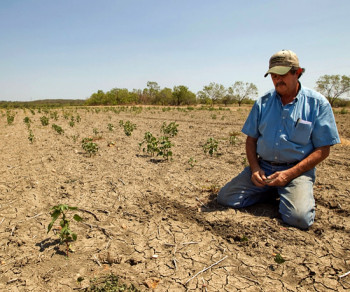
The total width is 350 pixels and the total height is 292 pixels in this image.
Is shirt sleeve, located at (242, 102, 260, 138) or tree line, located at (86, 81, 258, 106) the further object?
tree line, located at (86, 81, 258, 106)

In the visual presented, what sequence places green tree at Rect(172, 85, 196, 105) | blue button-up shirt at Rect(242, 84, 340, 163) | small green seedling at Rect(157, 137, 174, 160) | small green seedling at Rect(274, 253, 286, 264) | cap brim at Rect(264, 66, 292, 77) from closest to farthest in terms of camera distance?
1. small green seedling at Rect(274, 253, 286, 264)
2. cap brim at Rect(264, 66, 292, 77)
3. blue button-up shirt at Rect(242, 84, 340, 163)
4. small green seedling at Rect(157, 137, 174, 160)
5. green tree at Rect(172, 85, 196, 105)

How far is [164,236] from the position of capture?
8.63 ft

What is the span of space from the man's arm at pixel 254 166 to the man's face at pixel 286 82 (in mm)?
678

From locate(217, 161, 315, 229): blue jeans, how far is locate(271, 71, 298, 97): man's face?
87 centimetres

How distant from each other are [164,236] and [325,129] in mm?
2040

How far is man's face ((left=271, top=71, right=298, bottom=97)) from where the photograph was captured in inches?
107

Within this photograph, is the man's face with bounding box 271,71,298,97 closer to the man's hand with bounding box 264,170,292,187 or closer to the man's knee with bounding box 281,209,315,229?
the man's hand with bounding box 264,170,292,187

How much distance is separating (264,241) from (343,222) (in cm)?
106

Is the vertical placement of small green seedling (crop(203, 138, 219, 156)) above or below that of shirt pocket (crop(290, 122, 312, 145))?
below

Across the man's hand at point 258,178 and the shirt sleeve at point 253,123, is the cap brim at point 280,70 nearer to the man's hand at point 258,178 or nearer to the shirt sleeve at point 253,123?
the shirt sleeve at point 253,123

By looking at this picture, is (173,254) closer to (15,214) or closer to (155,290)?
(155,290)

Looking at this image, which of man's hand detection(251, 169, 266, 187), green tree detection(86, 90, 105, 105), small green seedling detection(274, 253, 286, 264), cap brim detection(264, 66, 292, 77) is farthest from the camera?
green tree detection(86, 90, 105, 105)

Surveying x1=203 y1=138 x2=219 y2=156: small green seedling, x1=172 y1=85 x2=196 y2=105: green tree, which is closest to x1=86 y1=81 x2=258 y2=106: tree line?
x1=172 y1=85 x2=196 y2=105: green tree

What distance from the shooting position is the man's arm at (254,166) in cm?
286
